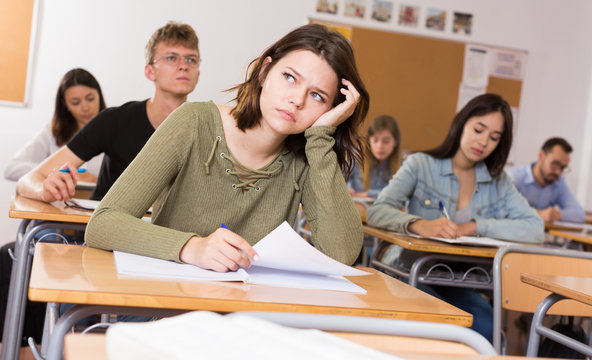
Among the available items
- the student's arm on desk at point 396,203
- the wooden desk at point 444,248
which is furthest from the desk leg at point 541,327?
the student's arm on desk at point 396,203

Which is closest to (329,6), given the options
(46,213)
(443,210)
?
(443,210)

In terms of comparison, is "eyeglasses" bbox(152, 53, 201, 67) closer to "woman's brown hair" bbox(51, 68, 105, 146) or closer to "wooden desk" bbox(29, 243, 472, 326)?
"woman's brown hair" bbox(51, 68, 105, 146)

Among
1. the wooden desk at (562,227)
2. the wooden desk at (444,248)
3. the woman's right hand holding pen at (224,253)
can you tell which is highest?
the woman's right hand holding pen at (224,253)

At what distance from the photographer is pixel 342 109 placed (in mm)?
1537

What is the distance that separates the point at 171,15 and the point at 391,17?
74.7 inches

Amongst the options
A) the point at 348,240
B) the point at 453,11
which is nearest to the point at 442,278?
the point at 348,240

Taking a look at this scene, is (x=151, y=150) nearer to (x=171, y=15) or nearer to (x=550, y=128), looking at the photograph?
(x=171, y=15)

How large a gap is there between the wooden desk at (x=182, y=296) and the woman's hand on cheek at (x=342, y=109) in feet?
1.63

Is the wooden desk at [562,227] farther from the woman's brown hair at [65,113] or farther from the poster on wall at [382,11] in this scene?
the woman's brown hair at [65,113]

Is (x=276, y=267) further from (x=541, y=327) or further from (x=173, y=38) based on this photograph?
(x=173, y=38)

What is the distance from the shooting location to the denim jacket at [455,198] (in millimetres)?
2723

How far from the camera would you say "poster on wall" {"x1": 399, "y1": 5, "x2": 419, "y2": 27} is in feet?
18.3

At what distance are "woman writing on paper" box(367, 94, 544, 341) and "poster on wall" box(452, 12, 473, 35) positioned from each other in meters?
3.13

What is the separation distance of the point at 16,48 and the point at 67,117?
57.7 inches
